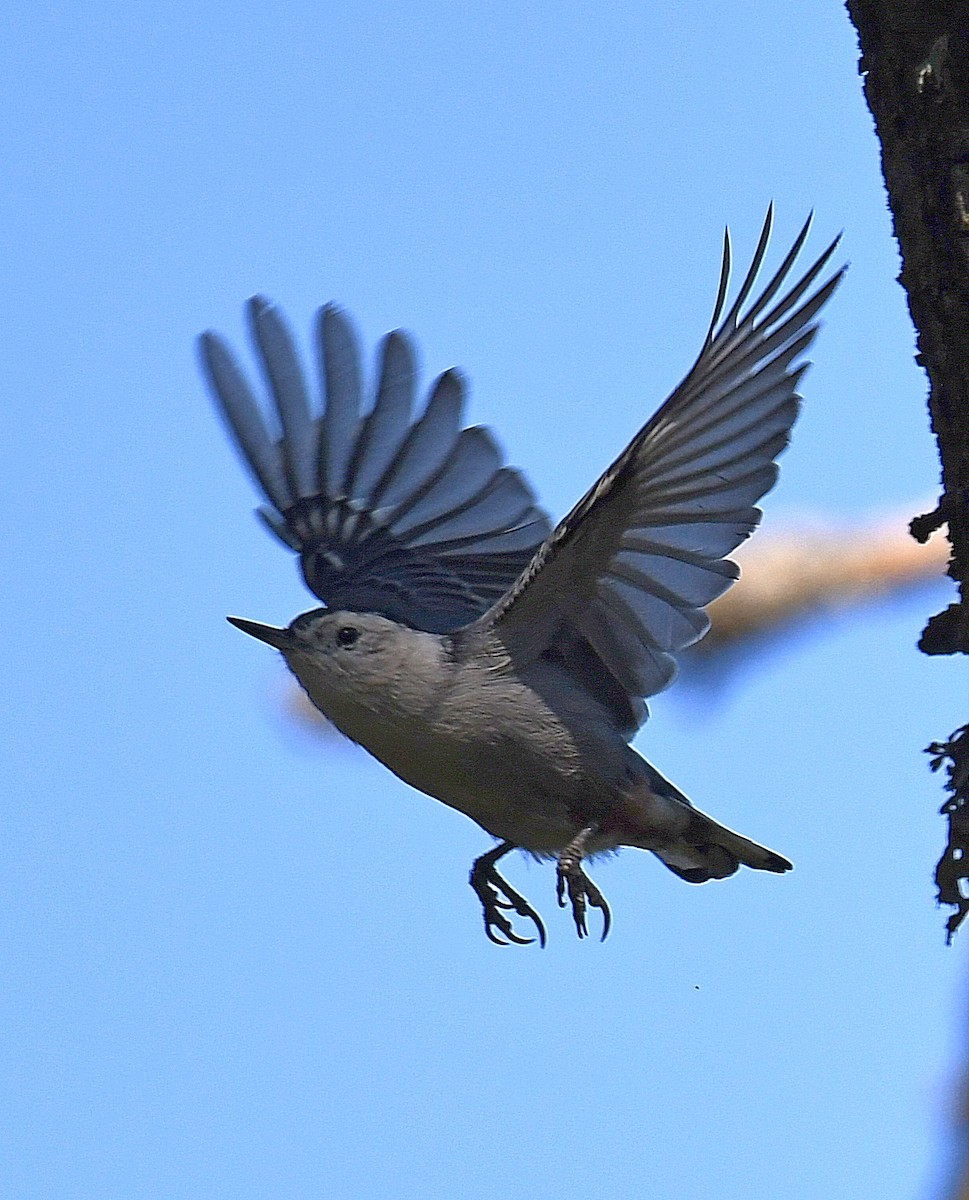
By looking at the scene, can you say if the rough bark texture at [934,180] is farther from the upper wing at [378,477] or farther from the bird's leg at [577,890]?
the upper wing at [378,477]

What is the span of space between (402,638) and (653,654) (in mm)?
504

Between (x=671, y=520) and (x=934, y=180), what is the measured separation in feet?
3.54

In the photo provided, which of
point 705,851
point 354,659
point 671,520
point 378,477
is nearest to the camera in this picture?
point 671,520

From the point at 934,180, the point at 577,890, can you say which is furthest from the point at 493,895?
the point at 934,180

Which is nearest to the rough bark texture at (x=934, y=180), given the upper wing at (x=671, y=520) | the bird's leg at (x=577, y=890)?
the upper wing at (x=671, y=520)

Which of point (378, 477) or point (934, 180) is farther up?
point (378, 477)

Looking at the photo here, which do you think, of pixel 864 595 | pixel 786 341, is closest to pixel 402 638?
pixel 786 341

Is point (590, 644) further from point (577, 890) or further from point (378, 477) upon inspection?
point (378, 477)

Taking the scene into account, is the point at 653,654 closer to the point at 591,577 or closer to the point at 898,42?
the point at 591,577

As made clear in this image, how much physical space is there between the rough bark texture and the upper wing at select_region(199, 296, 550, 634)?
1.93 m

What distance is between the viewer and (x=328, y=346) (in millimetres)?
4148

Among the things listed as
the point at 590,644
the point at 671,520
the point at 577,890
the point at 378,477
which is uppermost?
the point at 378,477

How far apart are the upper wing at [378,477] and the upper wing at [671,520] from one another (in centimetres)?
70

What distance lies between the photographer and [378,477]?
171 inches
